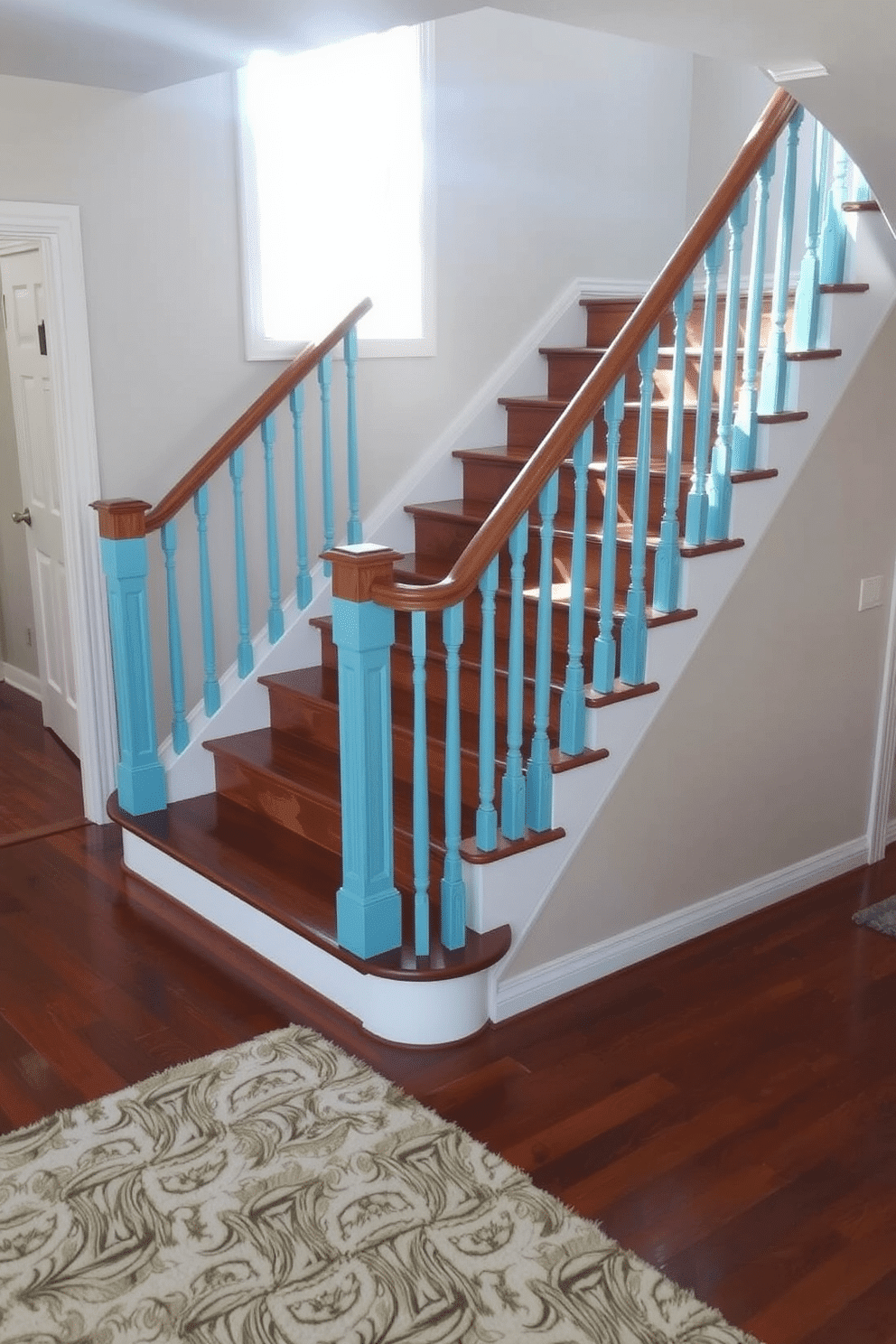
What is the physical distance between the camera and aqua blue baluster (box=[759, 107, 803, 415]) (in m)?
3.05

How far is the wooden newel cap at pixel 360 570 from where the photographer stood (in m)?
2.67

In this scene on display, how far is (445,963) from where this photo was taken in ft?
9.21

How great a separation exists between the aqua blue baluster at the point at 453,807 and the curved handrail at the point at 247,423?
1.21 m

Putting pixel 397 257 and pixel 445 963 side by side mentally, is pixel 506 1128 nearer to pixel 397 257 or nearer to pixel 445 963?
pixel 445 963

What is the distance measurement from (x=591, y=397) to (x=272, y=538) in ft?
4.82

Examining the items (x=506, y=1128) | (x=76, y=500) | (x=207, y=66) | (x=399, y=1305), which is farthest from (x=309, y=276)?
(x=399, y=1305)

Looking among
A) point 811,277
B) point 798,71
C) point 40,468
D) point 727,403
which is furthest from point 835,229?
point 40,468

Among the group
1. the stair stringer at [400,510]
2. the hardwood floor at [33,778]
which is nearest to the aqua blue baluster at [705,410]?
the stair stringer at [400,510]

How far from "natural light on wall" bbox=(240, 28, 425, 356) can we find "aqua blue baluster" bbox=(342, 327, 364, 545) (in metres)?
0.19

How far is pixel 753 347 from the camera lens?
3051 mm

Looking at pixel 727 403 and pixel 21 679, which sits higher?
pixel 727 403

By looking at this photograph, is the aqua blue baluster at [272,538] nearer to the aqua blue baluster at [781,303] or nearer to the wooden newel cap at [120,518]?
the wooden newel cap at [120,518]

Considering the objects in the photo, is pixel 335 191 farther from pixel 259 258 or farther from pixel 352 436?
pixel 352 436

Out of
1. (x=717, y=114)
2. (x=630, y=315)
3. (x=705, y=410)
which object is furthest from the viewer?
(x=717, y=114)
